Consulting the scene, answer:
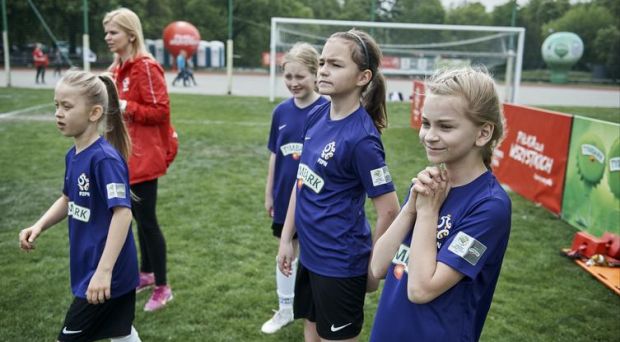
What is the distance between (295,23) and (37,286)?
16433mm

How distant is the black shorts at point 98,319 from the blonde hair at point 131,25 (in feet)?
6.10

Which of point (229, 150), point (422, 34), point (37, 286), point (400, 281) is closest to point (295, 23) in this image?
point (422, 34)

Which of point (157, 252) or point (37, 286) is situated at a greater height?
point (157, 252)

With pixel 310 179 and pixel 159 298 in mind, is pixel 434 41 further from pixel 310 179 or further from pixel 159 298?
pixel 310 179

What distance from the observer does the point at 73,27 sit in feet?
139

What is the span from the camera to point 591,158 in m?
6.33

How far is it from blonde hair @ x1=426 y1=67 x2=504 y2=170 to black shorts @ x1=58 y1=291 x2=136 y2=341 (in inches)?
73.5

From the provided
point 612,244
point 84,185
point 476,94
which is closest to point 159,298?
point 84,185

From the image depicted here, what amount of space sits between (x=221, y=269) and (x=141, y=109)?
1839mm

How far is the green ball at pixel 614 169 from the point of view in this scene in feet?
18.8

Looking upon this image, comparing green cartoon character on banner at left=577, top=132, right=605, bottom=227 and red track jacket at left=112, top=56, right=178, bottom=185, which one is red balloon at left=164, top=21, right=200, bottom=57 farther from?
red track jacket at left=112, top=56, right=178, bottom=185

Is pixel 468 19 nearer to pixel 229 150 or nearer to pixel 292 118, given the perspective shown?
pixel 229 150

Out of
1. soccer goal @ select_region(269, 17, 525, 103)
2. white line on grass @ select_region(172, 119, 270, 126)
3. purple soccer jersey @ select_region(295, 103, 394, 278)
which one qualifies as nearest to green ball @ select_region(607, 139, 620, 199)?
purple soccer jersey @ select_region(295, 103, 394, 278)

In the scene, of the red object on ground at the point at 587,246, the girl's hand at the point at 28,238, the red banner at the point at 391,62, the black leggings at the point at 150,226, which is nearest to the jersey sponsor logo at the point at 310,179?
the girl's hand at the point at 28,238
